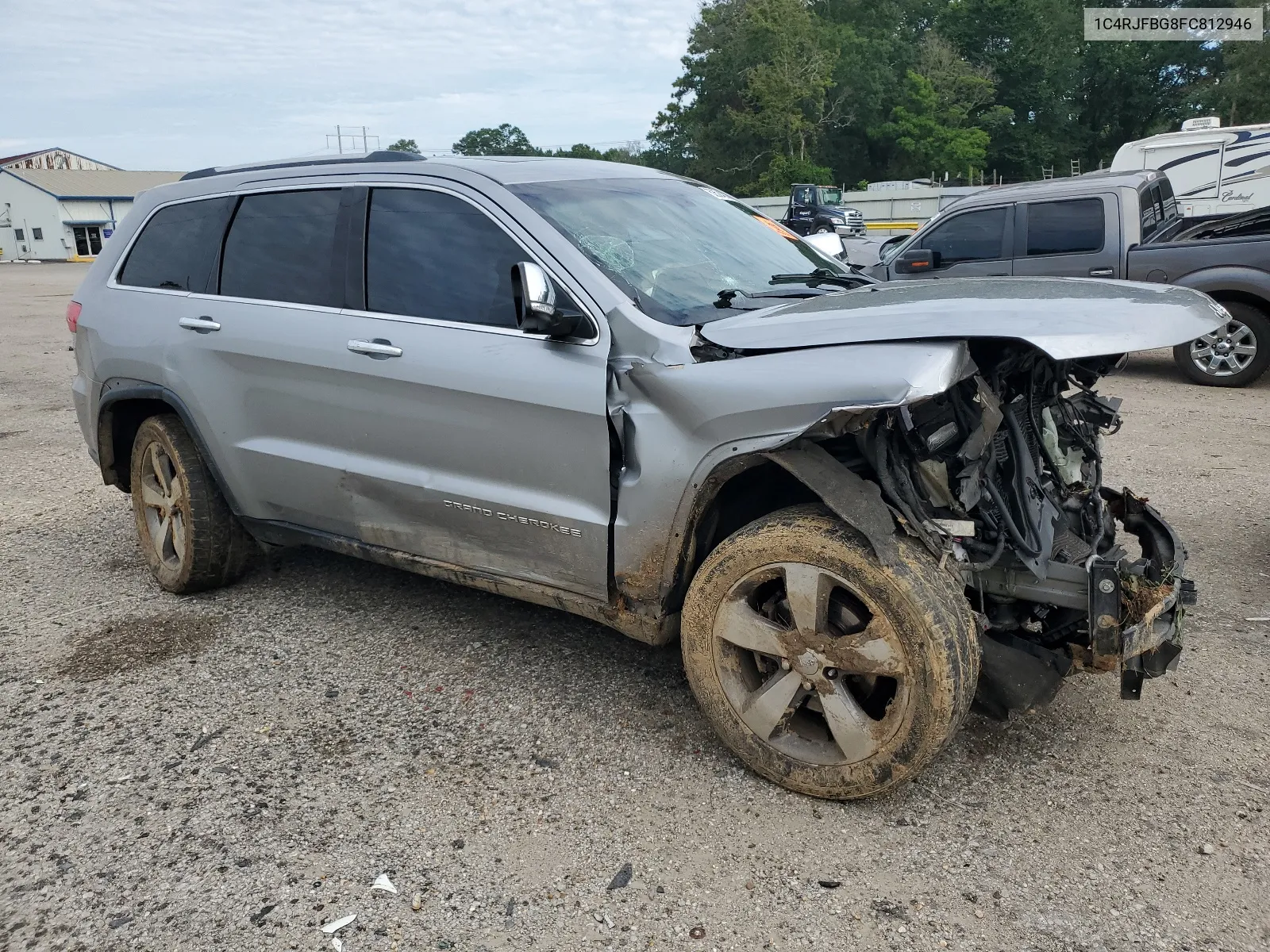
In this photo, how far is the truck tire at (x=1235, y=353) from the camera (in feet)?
27.9

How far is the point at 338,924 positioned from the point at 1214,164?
780 inches

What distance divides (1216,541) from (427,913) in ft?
13.9

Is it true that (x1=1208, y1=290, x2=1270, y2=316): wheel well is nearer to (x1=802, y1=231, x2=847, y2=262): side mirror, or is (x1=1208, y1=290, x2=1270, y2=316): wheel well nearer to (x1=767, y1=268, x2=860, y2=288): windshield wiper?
(x1=802, y1=231, x2=847, y2=262): side mirror

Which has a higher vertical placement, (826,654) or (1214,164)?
(1214,164)

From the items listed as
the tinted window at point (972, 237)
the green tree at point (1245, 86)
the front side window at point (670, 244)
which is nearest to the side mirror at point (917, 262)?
the tinted window at point (972, 237)

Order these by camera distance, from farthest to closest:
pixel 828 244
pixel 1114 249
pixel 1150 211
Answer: pixel 1150 211, pixel 1114 249, pixel 828 244

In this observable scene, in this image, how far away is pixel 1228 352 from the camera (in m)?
8.73

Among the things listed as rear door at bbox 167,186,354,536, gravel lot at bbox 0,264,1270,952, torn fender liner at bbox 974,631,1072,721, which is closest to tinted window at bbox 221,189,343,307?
rear door at bbox 167,186,354,536

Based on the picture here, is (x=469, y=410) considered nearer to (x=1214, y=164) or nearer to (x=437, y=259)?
(x=437, y=259)

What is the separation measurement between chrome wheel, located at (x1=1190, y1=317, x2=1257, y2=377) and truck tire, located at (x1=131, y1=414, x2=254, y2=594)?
7.92 m

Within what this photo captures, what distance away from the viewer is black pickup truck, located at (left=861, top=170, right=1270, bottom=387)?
8.49 m

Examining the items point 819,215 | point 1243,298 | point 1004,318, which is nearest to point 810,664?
point 1004,318

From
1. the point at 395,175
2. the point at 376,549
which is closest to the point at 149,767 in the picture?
the point at 376,549

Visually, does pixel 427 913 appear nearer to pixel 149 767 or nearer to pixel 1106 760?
pixel 149 767
